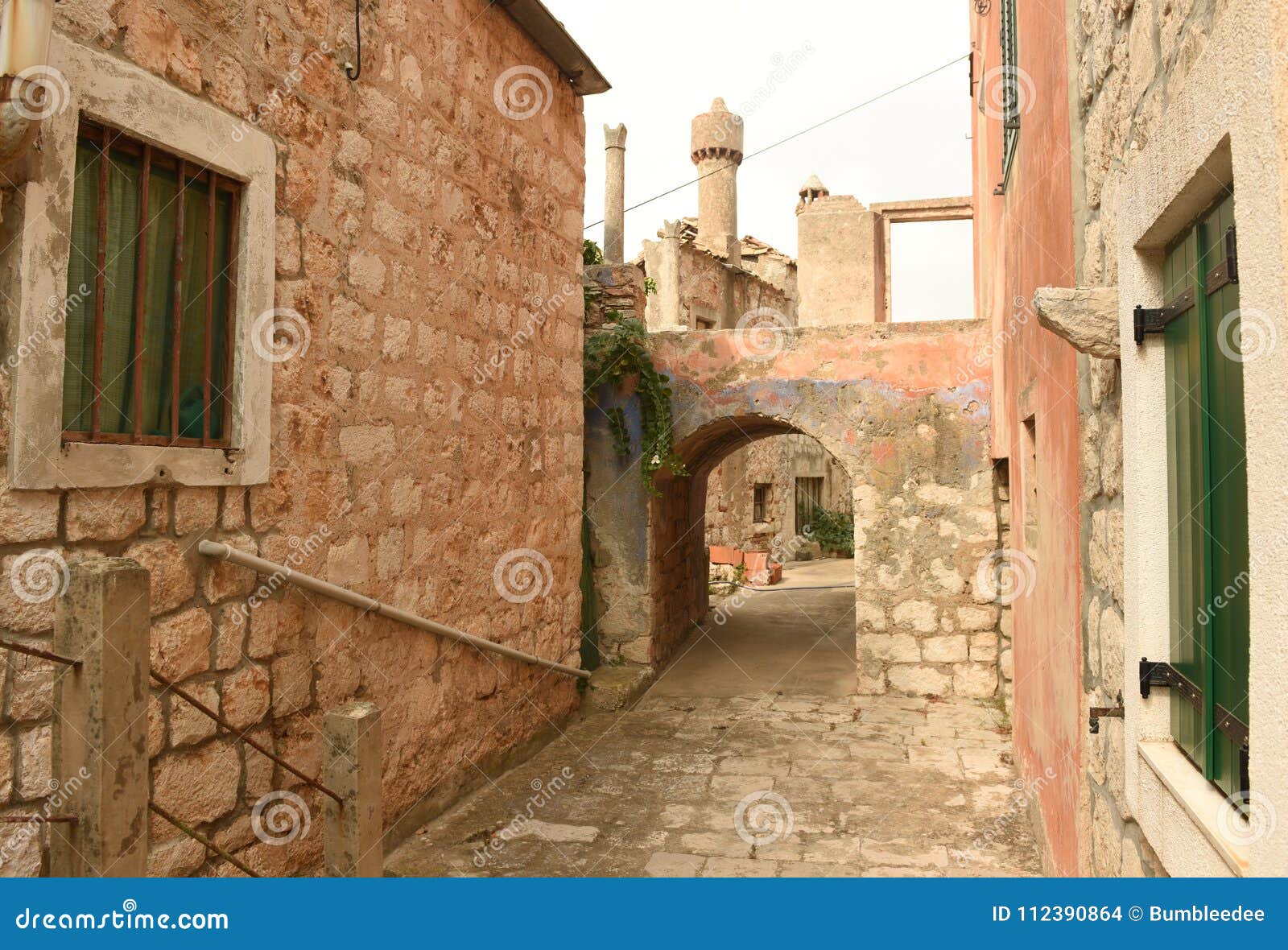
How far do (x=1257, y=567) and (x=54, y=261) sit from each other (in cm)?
269

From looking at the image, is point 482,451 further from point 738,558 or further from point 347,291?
point 738,558

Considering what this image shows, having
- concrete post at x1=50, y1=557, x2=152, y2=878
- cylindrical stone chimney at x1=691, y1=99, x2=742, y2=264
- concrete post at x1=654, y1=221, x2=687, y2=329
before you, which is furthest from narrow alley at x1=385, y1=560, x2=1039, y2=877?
cylindrical stone chimney at x1=691, y1=99, x2=742, y2=264

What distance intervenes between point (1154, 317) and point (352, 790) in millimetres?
2112

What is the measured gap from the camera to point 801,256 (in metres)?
15.9

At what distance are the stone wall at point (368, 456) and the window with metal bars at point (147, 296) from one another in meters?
0.18

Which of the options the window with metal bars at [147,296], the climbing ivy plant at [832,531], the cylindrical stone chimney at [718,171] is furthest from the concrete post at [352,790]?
the cylindrical stone chimney at [718,171]

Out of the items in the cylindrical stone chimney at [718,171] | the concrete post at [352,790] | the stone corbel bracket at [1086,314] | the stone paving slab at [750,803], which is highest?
the cylindrical stone chimney at [718,171]

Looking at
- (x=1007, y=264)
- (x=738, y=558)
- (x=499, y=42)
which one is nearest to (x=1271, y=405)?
(x=1007, y=264)

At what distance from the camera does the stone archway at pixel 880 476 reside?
6887 mm

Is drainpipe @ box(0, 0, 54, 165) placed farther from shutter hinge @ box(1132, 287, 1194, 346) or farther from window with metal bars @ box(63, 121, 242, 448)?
shutter hinge @ box(1132, 287, 1194, 346)

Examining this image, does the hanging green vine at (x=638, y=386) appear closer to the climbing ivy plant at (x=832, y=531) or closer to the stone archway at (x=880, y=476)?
the stone archway at (x=880, y=476)

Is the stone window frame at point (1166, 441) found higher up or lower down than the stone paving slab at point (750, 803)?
higher up

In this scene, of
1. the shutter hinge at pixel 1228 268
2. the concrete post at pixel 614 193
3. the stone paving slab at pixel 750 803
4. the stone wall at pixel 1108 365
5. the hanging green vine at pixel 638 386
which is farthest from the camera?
the concrete post at pixel 614 193

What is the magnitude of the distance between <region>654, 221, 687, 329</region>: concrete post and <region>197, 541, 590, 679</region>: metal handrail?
12572mm
